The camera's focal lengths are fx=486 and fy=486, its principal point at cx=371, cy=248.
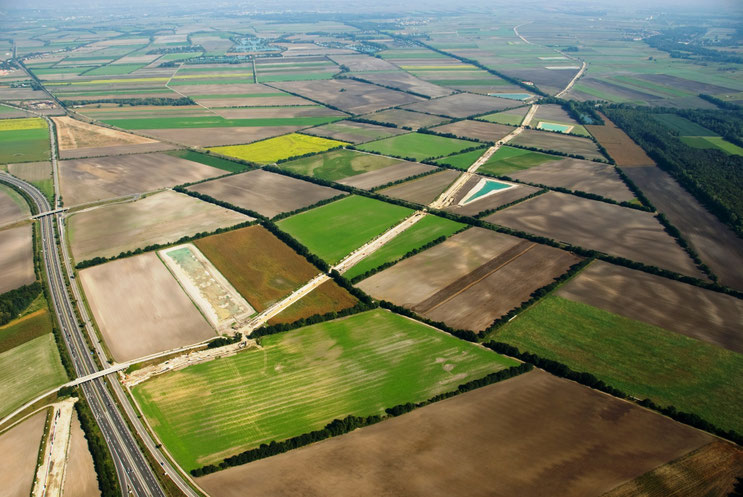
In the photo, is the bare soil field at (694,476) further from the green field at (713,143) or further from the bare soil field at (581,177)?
the green field at (713,143)

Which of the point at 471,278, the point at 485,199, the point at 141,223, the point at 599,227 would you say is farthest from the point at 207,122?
the point at 599,227

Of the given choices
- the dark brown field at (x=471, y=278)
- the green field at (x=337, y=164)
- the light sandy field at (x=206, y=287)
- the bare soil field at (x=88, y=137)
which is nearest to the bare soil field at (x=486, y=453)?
the dark brown field at (x=471, y=278)

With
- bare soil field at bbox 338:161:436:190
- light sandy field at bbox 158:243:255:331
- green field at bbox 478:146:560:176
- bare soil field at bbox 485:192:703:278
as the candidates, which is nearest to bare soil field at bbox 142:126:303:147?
bare soil field at bbox 338:161:436:190

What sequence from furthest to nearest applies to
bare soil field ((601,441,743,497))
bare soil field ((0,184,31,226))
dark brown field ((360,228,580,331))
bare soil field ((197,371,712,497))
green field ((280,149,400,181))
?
green field ((280,149,400,181)), bare soil field ((0,184,31,226)), dark brown field ((360,228,580,331)), bare soil field ((197,371,712,497)), bare soil field ((601,441,743,497))

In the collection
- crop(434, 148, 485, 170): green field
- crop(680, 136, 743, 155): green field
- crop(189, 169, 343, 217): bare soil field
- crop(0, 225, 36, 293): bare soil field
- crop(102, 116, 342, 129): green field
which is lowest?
crop(0, 225, 36, 293): bare soil field

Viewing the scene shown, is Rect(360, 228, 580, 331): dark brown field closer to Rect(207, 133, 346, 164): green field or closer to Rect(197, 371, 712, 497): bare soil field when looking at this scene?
Rect(197, 371, 712, 497): bare soil field

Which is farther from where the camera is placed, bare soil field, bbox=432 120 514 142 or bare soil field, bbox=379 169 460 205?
bare soil field, bbox=432 120 514 142
